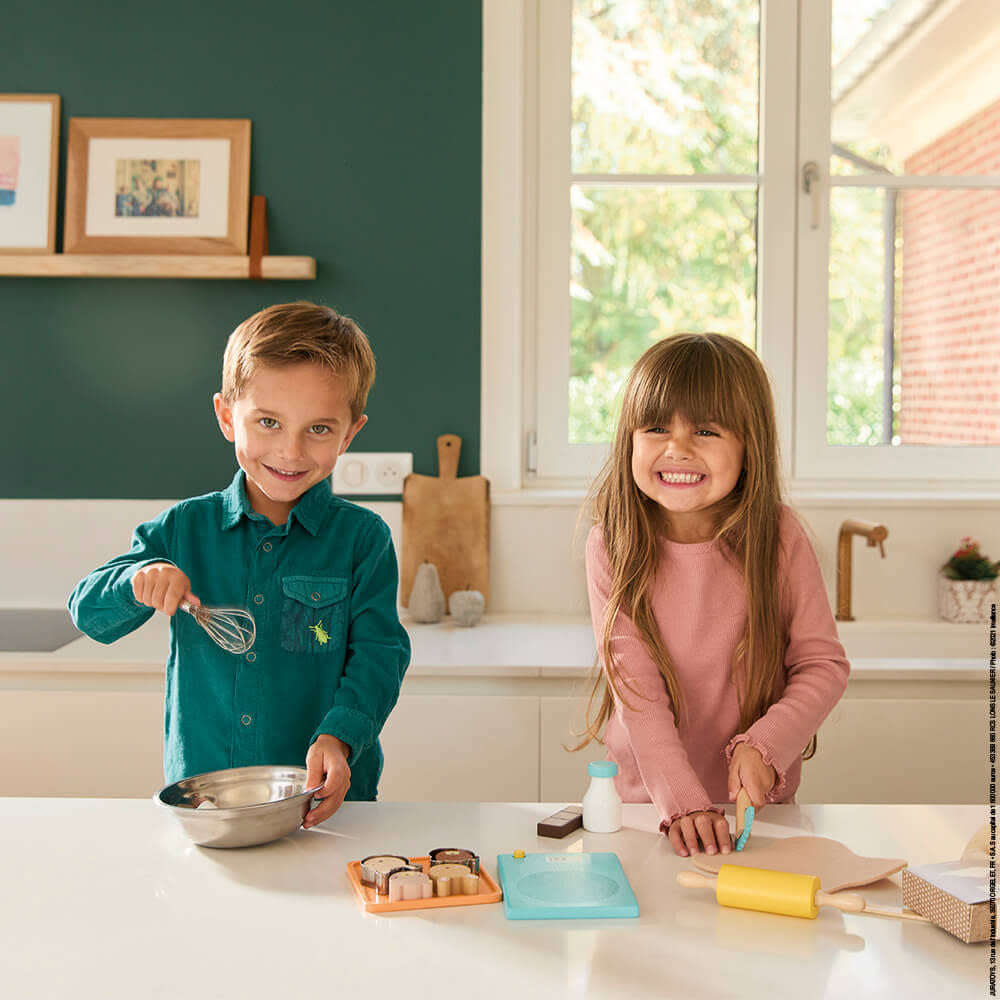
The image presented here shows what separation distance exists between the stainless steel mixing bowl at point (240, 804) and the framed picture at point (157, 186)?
1.69 m

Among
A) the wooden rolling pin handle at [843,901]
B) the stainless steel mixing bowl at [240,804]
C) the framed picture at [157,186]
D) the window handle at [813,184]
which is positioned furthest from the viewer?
the window handle at [813,184]

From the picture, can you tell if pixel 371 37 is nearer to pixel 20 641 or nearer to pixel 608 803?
pixel 20 641

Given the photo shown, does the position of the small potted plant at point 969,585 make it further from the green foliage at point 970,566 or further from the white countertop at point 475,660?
the white countertop at point 475,660

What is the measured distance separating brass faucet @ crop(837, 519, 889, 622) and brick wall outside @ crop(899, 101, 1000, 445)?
0.41 metres

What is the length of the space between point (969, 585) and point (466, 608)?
115 cm

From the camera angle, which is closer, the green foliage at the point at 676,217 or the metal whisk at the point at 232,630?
the metal whisk at the point at 232,630

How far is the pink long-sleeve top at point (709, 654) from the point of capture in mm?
1410

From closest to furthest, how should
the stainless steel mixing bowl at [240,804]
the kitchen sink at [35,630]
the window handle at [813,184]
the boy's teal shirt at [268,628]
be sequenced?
the stainless steel mixing bowl at [240,804] → the boy's teal shirt at [268,628] → the kitchen sink at [35,630] → the window handle at [813,184]

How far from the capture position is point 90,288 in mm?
2686

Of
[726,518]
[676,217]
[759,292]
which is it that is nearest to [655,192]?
[676,217]

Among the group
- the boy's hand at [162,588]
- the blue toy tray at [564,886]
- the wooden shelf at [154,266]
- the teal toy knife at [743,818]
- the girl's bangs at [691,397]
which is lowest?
the blue toy tray at [564,886]

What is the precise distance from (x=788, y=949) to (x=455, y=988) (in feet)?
0.93

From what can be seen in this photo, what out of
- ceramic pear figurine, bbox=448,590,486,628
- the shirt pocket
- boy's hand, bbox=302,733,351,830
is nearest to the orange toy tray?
boy's hand, bbox=302,733,351,830

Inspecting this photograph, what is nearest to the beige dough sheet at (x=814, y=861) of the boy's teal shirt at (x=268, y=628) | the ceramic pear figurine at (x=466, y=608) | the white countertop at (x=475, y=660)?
the boy's teal shirt at (x=268, y=628)
